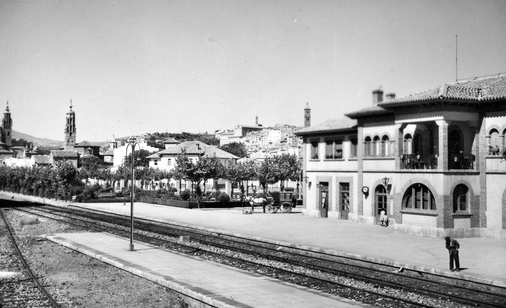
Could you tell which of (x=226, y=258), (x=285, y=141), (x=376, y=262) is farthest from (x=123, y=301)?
(x=285, y=141)

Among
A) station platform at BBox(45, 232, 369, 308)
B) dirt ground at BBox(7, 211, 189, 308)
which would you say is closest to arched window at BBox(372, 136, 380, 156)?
station platform at BBox(45, 232, 369, 308)

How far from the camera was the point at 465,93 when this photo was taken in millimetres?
27953

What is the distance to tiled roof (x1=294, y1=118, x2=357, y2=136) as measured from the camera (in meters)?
37.2

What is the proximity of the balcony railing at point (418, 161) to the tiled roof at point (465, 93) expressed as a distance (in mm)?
3161

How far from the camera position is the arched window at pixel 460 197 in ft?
89.6

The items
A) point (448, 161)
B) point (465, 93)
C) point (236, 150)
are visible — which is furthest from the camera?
point (236, 150)

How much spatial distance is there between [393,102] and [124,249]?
16.9 m

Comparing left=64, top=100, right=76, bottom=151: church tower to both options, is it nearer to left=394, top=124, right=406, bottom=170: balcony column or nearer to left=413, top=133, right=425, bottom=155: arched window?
left=394, top=124, right=406, bottom=170: balcony column

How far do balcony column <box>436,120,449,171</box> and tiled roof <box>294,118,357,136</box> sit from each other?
9461mm

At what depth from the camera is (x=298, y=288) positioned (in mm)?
14711

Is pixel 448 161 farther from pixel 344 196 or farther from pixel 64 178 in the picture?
pixel 64 178

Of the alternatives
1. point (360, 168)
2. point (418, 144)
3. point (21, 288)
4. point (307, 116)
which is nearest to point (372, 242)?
point (418, 144)

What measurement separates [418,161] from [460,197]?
2.94 meters

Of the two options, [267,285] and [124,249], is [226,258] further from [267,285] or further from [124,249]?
[267,285]
